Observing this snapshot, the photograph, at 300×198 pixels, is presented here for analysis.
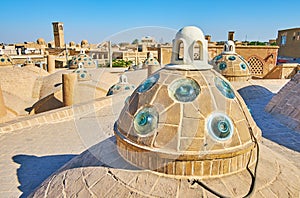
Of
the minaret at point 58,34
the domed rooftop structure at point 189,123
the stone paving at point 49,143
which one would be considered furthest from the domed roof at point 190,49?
the minaret at point 58,34

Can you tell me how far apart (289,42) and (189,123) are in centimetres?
2563

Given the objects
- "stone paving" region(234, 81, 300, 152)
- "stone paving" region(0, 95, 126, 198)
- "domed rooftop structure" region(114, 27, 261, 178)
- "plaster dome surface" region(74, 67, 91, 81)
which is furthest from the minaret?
"domed rooftop structure" region(114, 27, 261, 178)

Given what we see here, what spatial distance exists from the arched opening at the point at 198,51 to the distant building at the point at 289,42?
2334 centimetres

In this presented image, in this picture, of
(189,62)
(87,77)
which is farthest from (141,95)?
(87,77)

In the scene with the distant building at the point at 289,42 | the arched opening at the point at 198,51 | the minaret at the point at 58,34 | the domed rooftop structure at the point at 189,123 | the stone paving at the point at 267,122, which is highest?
the minaret at the point at 58,34

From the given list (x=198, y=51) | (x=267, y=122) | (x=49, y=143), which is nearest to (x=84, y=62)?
(x=49, y=143)

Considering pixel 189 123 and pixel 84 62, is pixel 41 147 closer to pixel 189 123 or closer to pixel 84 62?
pixel 189 123

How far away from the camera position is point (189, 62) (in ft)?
8.44

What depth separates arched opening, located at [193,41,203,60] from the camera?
2.51m

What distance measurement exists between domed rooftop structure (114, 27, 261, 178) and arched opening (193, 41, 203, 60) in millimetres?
12

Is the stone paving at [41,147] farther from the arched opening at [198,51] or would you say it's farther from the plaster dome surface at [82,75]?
the plaster dome surface at [82,75]

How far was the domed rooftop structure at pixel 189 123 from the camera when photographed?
2.24 meters

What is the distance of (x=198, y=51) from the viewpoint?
264 centimetres

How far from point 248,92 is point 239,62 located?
4.32 ft
